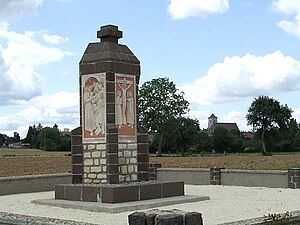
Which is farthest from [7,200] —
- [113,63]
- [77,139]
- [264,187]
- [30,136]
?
[30,136]

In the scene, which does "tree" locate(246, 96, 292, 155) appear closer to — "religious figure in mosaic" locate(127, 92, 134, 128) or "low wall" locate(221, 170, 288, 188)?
"low wall" locate(221, 170, 288, 188)

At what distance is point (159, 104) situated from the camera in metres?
79.9

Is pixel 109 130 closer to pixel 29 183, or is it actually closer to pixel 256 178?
pixel 29 183

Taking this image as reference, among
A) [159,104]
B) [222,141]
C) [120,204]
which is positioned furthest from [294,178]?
[222,141]

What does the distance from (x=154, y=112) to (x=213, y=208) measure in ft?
214

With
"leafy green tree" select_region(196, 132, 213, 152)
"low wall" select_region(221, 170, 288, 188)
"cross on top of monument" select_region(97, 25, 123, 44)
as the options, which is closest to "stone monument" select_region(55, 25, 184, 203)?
"cross on top of monument" select_region(97, 25, 123, 44)

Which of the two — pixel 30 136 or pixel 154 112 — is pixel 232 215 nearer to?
pixel 154 112

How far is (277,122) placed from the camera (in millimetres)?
85125

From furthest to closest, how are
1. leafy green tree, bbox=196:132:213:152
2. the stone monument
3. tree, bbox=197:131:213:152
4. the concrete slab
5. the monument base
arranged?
tree, bbox=197:131:213:152
leafy green tree, bbox=196:132:213:152
the stone monument
the monument base
the concrete slab

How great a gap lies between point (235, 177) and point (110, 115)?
778 cm

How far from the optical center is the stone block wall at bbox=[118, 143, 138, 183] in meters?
16.4

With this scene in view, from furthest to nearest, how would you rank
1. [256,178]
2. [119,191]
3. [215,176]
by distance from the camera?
[215,176] → [256,178] → [119,191]

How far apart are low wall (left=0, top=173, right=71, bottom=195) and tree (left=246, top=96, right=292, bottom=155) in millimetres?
65488

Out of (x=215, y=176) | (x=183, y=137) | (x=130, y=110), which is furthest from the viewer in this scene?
(x=183, y=137)
